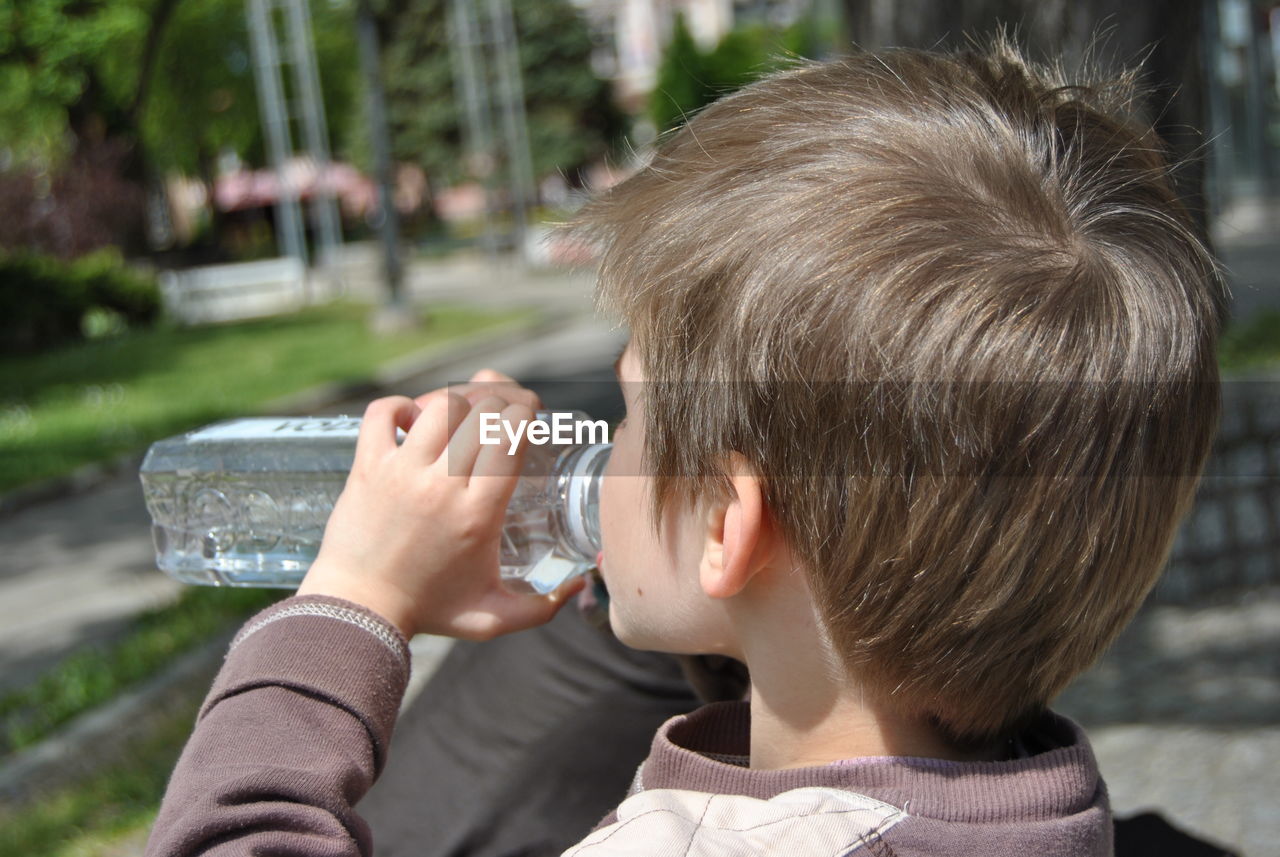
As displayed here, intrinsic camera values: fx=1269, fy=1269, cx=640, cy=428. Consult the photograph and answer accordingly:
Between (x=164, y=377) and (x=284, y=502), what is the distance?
445 inches

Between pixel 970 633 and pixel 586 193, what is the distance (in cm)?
66

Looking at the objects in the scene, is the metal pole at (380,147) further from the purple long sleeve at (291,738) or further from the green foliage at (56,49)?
the purple long sleeve at (291,738)

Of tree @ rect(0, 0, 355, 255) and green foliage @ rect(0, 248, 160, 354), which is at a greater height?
tree @ rect(0, 0, 355, 255)

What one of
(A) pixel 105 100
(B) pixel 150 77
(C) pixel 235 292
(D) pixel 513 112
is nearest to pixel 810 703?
(C) pixel 235 292

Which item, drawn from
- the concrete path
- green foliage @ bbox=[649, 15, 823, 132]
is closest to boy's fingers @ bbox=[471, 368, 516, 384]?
the concrete path

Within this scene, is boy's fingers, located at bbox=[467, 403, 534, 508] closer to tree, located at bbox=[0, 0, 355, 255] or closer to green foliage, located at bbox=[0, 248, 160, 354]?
green foliage, located at bbox=[0, 248, 160, 354]

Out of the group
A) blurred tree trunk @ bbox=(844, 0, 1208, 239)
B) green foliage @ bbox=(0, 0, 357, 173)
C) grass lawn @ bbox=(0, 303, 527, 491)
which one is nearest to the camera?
blurred tree trunk @ bbox=(844, 0, 1208, 239)

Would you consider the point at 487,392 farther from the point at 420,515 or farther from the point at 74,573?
the point at 74,573

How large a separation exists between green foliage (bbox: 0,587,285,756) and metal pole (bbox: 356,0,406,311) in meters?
9.82

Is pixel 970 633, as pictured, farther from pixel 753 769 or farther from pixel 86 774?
pixel 86 774

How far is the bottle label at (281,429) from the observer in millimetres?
1728

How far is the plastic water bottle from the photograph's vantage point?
1639 millimetres

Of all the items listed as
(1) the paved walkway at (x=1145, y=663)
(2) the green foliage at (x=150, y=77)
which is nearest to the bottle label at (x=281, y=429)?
(1) the paved walkway at (x=1145, y=663)

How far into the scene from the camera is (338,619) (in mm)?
1259
